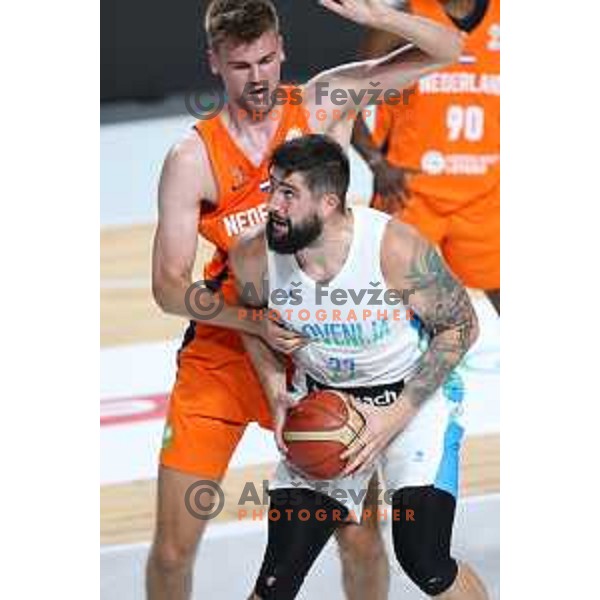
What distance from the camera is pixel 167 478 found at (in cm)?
611

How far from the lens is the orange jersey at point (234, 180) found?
5883 mm

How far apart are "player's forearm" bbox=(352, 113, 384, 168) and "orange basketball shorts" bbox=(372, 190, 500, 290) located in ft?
0.73

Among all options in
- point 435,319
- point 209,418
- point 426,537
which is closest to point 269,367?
point 209,418

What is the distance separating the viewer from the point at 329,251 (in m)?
5.87

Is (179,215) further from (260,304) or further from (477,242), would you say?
(477,242)

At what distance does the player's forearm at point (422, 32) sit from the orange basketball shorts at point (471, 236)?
0.61 metres

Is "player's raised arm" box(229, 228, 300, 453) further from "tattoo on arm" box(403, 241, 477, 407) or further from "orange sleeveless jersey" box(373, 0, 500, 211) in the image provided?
"orange sleeveless jersey" box(373, 0, 500, 211)

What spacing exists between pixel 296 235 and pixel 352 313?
27 centimetres

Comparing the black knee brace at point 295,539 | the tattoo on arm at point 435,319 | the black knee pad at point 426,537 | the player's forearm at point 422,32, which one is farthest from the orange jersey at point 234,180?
the black knee pad at point 426,537

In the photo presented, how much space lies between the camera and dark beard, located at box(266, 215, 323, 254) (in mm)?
5816

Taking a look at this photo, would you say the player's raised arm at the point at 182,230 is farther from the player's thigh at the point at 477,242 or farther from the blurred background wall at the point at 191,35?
the player's thigh at the point at 477,242
